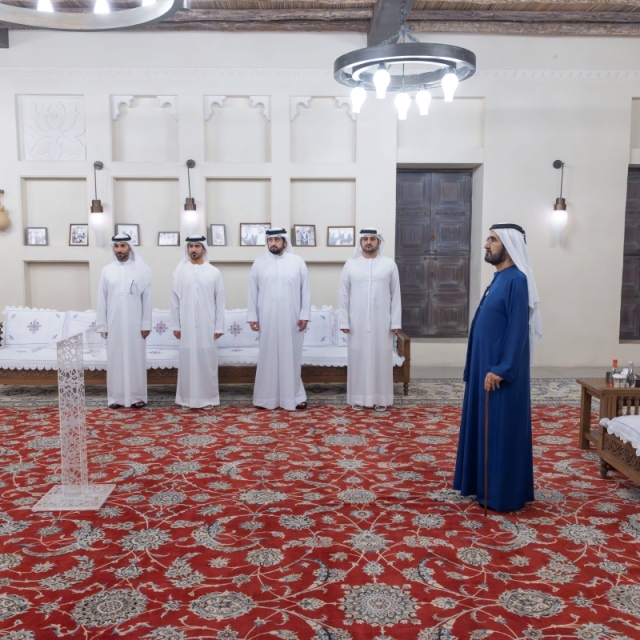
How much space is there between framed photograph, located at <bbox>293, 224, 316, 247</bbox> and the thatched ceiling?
2401 millimetres

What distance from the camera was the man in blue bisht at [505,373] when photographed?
10.7ft

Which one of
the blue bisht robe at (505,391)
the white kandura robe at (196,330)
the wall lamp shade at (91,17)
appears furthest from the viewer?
the white kandura robe at (196,330)

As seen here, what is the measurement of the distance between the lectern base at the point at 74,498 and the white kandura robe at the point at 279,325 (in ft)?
7.26

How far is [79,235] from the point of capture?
7.73m

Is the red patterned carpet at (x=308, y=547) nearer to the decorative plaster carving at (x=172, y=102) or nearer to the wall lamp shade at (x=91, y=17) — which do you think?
the wall lamp shade at (x=91, y=17)

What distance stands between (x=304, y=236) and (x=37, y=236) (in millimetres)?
3387

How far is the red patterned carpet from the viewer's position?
7.79 feet

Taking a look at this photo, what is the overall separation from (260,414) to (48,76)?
5074mm

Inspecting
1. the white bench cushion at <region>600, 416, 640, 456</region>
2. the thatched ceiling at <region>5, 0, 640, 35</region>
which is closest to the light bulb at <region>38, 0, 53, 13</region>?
the thatched ceiling at <region>5, 0, 640, 35</region>

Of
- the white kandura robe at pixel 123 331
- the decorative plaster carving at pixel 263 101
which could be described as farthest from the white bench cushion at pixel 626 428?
the decorative plaster carving at pixel 263 101

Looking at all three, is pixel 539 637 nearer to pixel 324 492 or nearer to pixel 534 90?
pixel 324 492

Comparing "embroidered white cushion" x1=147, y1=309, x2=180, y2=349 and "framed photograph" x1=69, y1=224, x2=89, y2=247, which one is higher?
"framed photograph" x1=69, y1=224, x2=89, y2=247

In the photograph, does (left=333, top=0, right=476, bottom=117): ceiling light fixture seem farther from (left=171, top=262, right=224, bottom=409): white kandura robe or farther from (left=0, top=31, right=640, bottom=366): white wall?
(left=171, top=262, right=224, bottom=409): white kandura robe

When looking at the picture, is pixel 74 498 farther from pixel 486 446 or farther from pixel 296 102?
pixel 296 102
